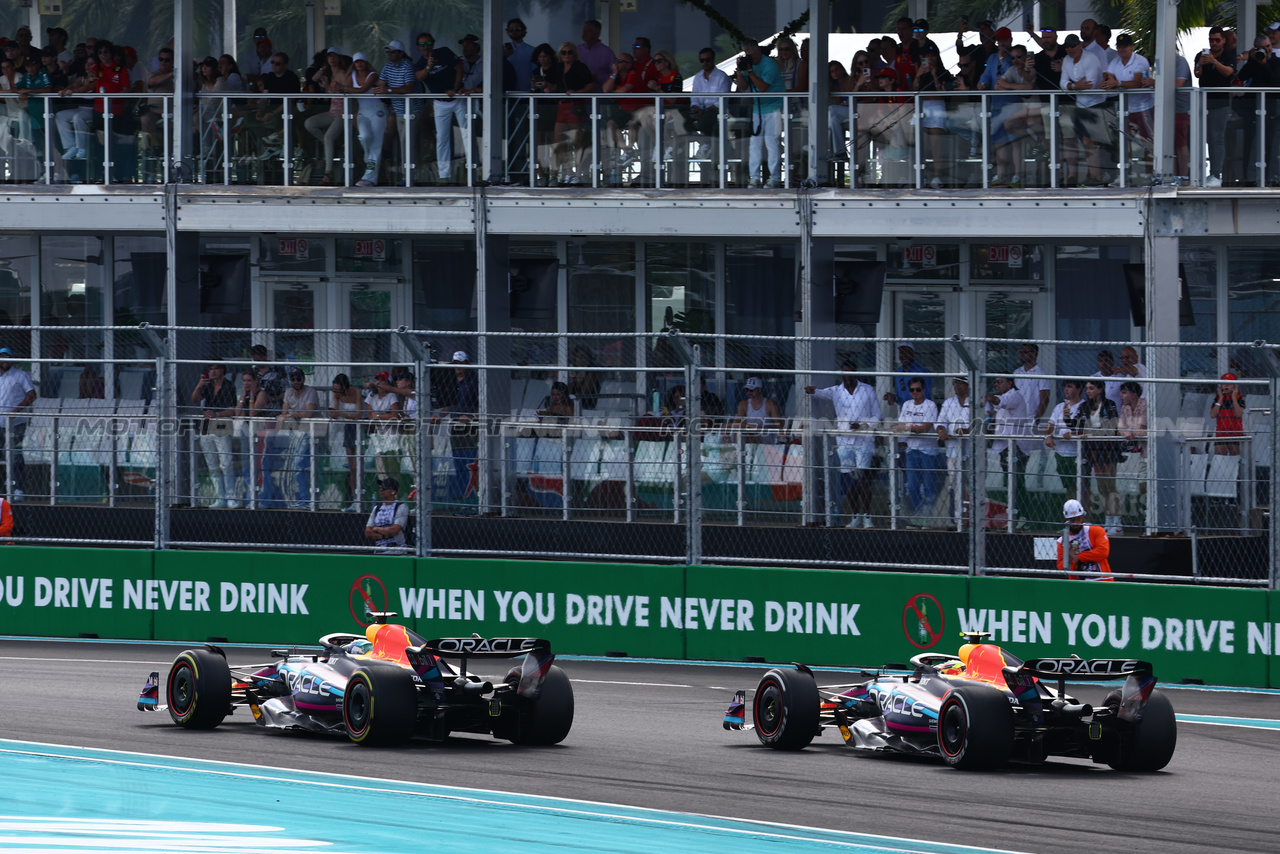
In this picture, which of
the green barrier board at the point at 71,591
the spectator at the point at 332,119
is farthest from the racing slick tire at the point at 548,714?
the spectator at the point at 332,119

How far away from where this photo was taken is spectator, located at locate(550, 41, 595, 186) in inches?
841

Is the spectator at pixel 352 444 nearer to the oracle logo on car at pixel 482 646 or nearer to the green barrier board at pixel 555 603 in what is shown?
the green barrier board at pixel 555 603

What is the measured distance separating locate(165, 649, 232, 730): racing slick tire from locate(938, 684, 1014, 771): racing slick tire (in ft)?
13.8

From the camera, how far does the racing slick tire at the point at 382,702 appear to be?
10.3 metres

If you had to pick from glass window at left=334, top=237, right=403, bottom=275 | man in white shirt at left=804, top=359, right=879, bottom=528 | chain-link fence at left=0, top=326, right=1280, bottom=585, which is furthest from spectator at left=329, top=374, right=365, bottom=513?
glass window at left=334, top=237, right=403, bottom=275

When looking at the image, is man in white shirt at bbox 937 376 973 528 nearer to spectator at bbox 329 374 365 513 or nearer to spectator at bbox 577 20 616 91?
spectator at bbox 329 374 365 513

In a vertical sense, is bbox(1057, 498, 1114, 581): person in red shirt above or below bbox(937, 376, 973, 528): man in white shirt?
below

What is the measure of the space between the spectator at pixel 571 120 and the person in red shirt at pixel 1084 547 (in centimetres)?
884

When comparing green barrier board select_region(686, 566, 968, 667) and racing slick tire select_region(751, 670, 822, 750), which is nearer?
racing slick tire select_region(751, 670, 822, 750)

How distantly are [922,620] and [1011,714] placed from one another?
524 cm

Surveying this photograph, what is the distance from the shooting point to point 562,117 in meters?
21.5

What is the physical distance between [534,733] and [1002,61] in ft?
38.3

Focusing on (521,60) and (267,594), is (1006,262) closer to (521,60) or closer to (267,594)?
(521,60)

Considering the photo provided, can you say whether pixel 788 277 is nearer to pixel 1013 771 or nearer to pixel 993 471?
pixel 993 471
